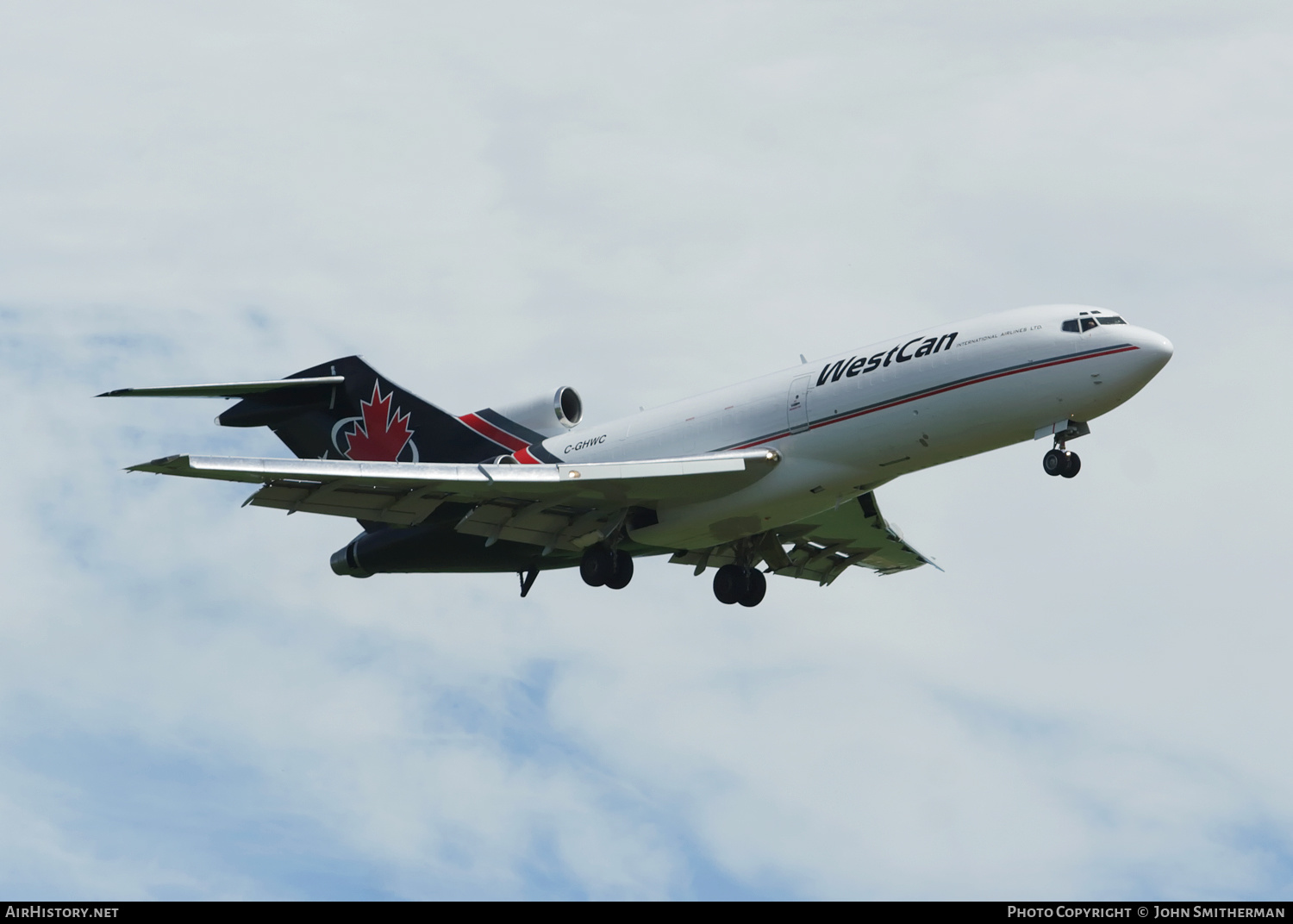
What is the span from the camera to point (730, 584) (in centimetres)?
3272

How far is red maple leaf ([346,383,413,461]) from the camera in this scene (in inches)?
1351

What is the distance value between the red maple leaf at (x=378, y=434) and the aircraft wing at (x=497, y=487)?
4.07 meters

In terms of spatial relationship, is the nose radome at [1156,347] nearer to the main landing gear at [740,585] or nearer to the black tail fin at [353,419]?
the main landing gear at [740,585]

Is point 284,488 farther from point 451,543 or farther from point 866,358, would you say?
point 866,358

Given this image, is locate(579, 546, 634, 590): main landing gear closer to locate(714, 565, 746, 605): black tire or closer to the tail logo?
locate(714, 565, 746, 605): black tire

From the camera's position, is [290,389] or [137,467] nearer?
[137,467]

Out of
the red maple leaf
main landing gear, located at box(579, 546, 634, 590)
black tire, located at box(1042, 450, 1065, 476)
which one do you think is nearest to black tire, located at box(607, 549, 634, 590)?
main landing gear, located at box(579, 546, 634, 590)

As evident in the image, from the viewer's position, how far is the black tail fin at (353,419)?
34.0m

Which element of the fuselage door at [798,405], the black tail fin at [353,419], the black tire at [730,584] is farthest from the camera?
the black tail fin at [353,419]

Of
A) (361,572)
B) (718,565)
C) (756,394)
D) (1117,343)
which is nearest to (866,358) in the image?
(756,394)

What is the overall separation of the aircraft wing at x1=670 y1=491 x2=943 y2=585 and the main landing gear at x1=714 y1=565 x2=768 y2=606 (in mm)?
402

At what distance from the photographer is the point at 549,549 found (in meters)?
31.4

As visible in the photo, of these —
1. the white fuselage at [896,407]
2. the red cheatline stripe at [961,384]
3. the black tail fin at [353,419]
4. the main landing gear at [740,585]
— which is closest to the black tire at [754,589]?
the main landing gear at [740,585]

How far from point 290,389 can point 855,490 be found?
43.7 ft
